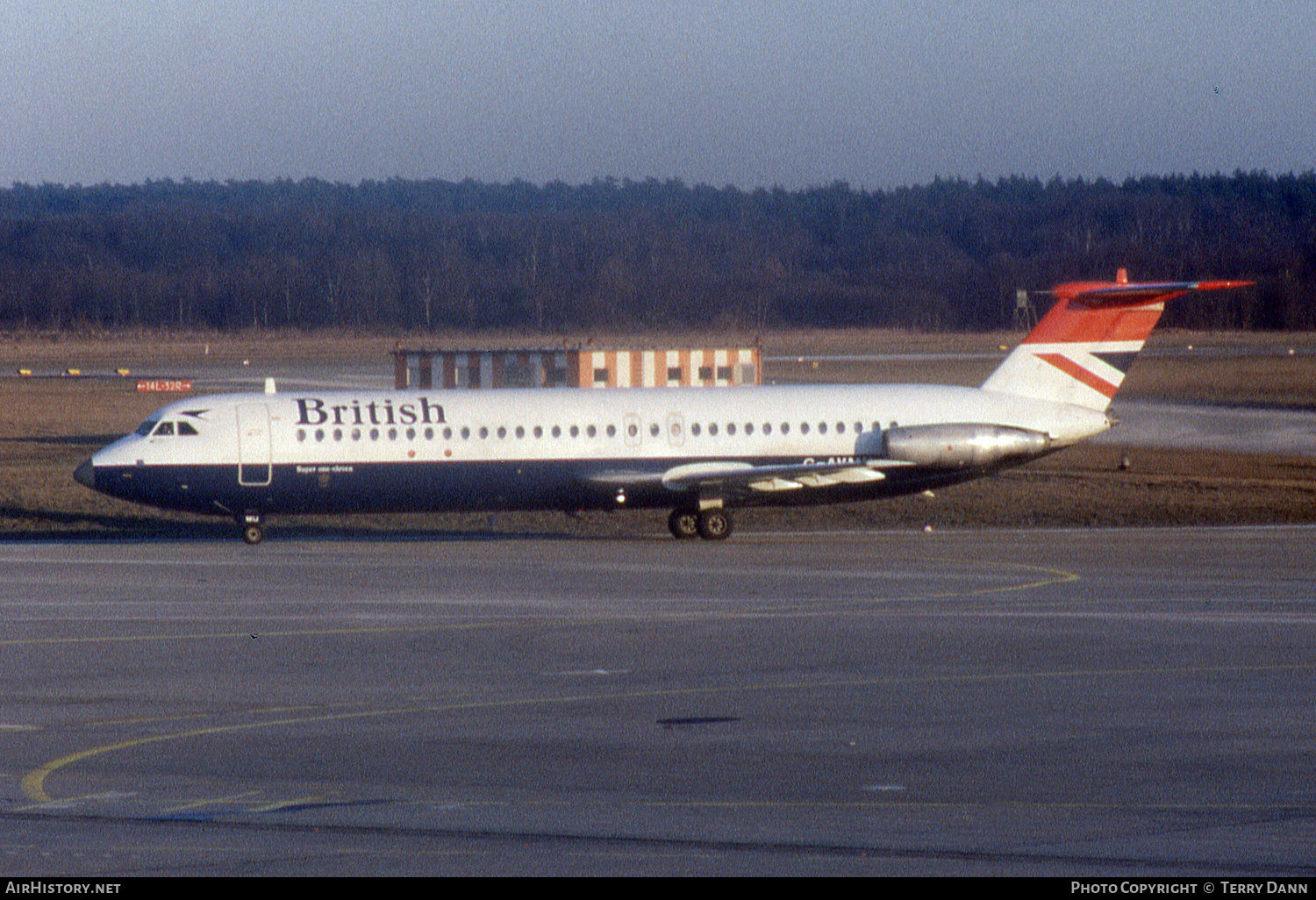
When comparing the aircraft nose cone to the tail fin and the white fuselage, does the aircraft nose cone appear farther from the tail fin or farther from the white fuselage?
the tail fin

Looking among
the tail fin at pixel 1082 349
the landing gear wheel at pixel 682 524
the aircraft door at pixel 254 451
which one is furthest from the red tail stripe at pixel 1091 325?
the aircraft door at pixel 254 451

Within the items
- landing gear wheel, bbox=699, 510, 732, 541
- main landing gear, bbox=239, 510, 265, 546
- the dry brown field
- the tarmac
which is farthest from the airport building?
the tarmac

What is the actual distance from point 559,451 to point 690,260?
338 ft

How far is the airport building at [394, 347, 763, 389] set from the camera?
4662 centimetres

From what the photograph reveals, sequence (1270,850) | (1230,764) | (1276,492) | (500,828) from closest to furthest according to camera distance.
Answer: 1. (1270,850)
2. (500,828)
3. (1230,764)
4. (1276,492)

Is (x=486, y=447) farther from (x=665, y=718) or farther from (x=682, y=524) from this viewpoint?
(x=665, y=718)

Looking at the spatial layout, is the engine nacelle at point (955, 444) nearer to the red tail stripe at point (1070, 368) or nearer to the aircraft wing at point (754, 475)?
the aircraft wing at point (754, 475)

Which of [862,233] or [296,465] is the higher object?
[862,233]

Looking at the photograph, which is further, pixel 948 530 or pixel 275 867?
pixel 948 530

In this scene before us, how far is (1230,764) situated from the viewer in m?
12.4

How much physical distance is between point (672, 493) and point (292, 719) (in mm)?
16778

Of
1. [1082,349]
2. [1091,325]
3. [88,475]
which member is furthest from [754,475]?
[88,475]
